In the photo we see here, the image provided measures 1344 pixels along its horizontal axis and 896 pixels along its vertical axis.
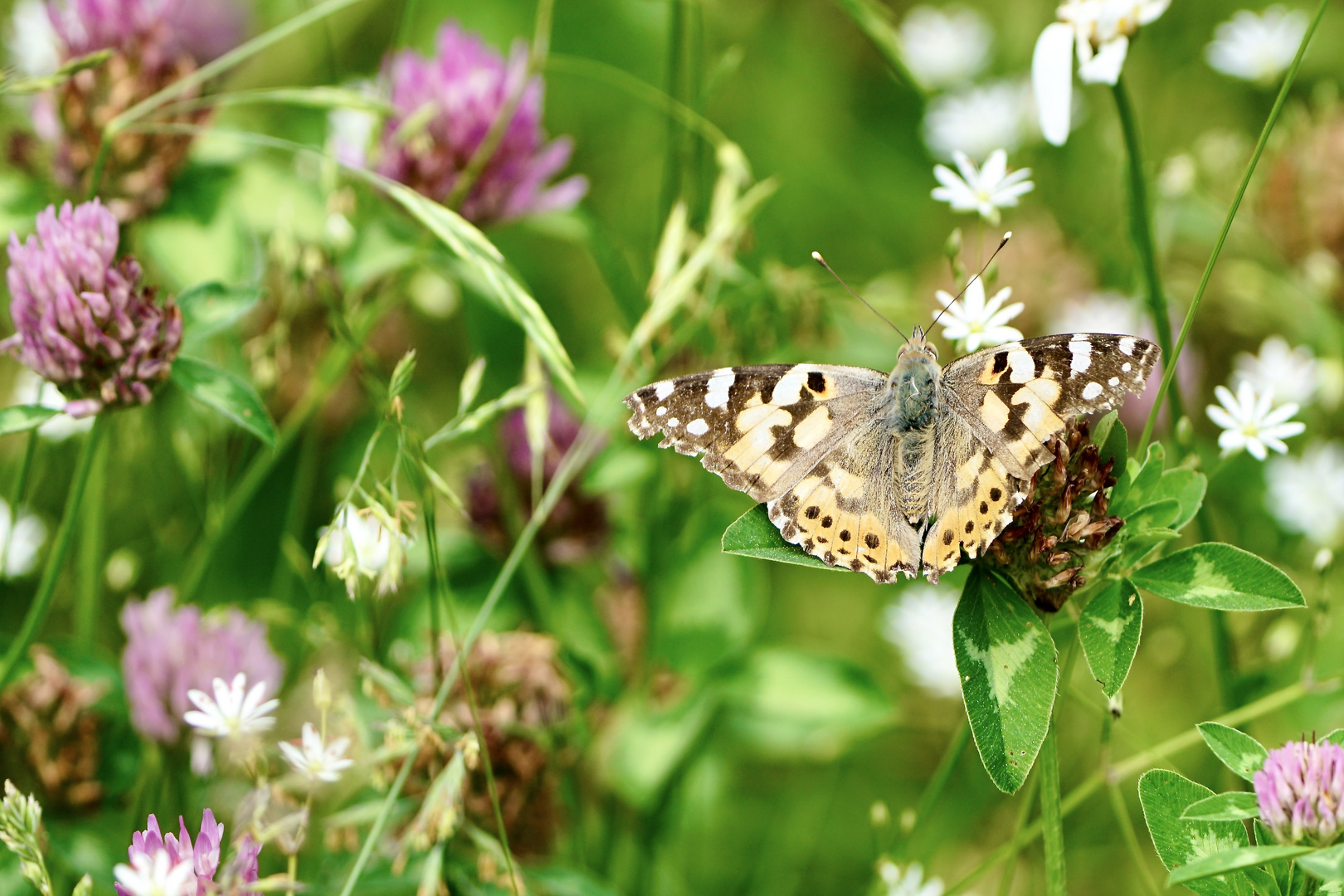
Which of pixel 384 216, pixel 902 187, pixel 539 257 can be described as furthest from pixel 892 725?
pixel 902 187

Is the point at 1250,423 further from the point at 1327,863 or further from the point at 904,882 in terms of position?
the point at 904,882

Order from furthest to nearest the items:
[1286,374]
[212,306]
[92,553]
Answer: [1286,374] → [92,553] → [212,306]

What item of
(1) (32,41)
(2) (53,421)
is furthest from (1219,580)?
(1) (32,41)

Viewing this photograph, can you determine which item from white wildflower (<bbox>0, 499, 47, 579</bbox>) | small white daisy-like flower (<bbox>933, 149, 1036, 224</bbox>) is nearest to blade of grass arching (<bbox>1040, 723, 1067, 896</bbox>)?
small white daisy-like flower (<bbox>933, 149, 1036, 224</bbox>)

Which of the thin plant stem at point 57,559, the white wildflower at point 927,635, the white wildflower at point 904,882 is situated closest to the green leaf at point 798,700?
the white wildflower at point 927,635

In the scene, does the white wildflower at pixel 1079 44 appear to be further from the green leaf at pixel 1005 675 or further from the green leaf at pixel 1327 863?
the green leaf at pixel 1327 863

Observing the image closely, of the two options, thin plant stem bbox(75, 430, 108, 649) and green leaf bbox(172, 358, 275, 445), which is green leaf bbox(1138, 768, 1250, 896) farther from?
thin plant stem bbox(75, 430, 108, 649)
